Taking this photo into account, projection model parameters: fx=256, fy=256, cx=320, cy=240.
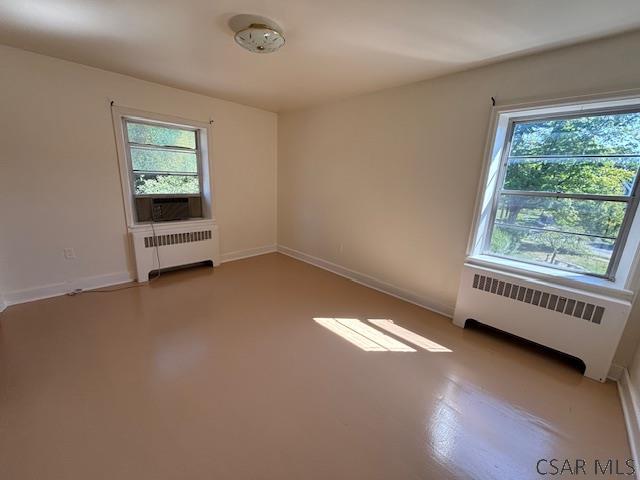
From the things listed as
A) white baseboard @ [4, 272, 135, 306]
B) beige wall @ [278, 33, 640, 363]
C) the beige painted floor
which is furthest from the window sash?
the beige painted floor

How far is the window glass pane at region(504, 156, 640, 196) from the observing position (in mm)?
1879

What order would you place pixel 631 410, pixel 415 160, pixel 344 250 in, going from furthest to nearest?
pixel 344 250
pixel 415 160
pixel 631 410

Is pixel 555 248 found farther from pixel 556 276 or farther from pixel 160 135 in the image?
pixel 160 135

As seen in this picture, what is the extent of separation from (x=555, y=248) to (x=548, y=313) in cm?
58

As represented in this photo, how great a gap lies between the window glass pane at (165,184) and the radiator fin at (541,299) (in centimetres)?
375

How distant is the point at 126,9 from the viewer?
1.65 meters

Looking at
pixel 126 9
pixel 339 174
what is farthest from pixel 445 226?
pixel 126 9

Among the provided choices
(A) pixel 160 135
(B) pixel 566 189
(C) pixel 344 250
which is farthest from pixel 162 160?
(B) pixel 566 189

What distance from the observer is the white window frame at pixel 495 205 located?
180 cm

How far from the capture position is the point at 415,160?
2.78 metres

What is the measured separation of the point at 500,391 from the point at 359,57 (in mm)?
2772

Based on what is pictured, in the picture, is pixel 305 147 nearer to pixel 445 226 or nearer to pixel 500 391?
pixel 445 226

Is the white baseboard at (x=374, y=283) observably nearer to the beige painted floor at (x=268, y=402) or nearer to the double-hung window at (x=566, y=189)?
the beige painted floor at (x=268, y=402)

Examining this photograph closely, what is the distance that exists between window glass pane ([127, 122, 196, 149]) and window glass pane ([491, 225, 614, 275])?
393 centimetres
